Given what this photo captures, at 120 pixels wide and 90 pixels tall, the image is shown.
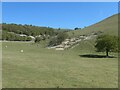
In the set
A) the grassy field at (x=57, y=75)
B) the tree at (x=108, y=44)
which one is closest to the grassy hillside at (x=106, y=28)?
the tree at (x=108, y=44)

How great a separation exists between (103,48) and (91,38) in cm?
4319

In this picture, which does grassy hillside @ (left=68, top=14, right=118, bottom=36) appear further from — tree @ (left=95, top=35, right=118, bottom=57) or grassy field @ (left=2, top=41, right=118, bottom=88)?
grassy field @ (left=2, top=41, right=118, bottom=88)

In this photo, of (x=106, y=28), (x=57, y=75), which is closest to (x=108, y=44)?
(x=57, y=75)

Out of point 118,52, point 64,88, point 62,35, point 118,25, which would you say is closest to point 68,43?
point 62,35

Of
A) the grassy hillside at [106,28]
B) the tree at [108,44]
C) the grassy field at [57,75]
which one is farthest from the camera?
the grassy hillside at [106,28]

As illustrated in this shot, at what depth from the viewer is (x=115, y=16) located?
155000 mm

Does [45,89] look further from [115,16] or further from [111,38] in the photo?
[115,16]

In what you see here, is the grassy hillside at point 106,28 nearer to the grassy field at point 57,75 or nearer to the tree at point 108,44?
the tree at point 108,44

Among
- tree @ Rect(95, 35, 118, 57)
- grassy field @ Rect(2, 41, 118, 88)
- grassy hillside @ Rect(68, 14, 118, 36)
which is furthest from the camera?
grassy hillside @ Rect(68, 14, 118, 36)

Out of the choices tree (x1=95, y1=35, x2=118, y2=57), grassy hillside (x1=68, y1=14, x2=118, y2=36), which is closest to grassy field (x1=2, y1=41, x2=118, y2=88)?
tree (x1=95, y1=35, x2=118, y2=57)

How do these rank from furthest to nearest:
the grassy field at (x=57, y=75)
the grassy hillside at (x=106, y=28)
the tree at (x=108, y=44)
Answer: the grassy hillside at (x=106, y=28) → the tree at (x=108, y=44) → the grassy field at (x=57, y=75)

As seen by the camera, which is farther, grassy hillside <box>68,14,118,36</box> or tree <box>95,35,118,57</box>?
grassy hillside <box>68,14,118,36</box>

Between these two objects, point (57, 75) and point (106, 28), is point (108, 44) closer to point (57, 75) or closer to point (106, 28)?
point (57, 75)

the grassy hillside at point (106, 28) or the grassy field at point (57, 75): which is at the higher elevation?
the grassy hillside at point (106, 28)
